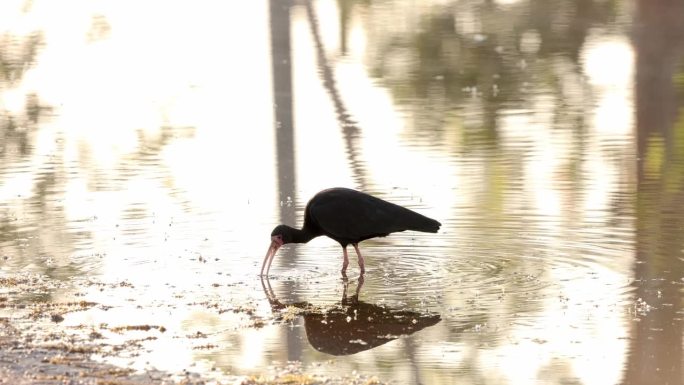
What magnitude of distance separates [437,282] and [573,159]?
5458 millimetres

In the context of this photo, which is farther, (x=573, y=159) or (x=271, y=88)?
(x=271, y=88)

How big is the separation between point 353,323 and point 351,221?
5.12 ft

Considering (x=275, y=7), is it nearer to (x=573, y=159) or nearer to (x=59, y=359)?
(x=573, y=159)

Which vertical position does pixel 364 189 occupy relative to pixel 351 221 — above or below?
below

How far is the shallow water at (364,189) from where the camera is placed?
873 centimetres

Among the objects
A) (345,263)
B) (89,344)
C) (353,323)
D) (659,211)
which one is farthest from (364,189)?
(89,344)

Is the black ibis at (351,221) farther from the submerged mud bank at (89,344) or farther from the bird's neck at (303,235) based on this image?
the submerged mud bank at (89,344)

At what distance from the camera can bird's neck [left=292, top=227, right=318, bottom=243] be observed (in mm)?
10969

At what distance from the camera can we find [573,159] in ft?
49.7

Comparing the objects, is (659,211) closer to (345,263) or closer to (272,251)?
(345,263)

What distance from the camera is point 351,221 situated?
1067 centimetres

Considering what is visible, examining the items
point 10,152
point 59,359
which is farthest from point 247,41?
point 59,359

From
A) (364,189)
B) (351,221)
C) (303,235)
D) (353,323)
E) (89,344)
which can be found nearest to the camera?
(89,344)

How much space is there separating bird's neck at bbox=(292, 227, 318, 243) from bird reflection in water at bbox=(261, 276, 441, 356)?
1131 mm
